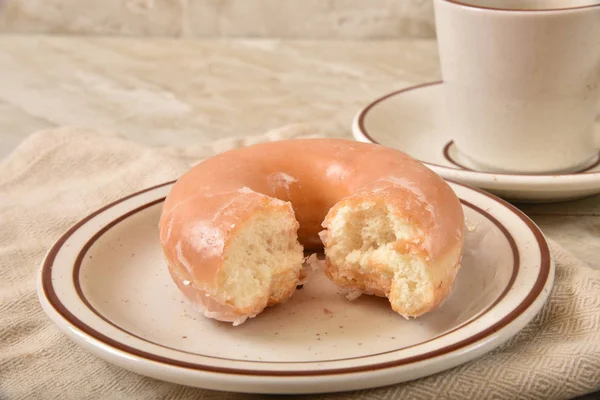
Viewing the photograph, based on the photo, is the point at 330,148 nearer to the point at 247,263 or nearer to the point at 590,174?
the point at 247,263

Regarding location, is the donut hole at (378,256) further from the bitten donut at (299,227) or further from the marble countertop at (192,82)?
the marble countertop at (192,82)

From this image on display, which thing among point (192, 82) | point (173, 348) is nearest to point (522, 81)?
point (173, 348)

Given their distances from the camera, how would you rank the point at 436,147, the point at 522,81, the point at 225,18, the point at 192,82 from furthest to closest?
the point at 225,18 < the point at 192,82 < the point at 436,147 < the point at 522,81

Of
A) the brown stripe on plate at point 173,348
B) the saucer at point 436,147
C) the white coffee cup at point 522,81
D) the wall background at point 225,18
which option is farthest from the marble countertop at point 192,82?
the brown stripe on plate at point 173,348

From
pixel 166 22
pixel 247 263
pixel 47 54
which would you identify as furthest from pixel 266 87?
pixel 247 263

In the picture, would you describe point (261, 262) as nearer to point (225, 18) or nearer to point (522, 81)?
point (522, 81)

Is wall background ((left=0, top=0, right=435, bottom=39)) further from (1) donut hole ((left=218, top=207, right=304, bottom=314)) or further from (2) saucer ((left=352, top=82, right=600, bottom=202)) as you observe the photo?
(1) donut hole ((left=218, top=207, right=304, bottom=314))
